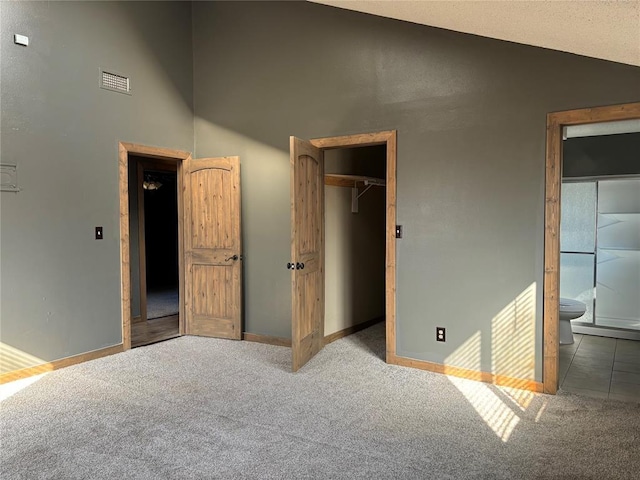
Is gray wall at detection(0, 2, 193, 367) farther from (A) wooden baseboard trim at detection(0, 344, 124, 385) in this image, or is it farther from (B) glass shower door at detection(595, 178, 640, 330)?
(B) glass shower door at detection(595, 178, 640, 330)

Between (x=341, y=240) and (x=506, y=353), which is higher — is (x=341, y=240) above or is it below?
above

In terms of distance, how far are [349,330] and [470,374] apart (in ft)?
5.58

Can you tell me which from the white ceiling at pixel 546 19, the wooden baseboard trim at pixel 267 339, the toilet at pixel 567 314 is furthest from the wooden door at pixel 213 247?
the toilet at pixel 567 314

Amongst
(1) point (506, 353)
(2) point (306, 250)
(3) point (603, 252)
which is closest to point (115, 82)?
(2) point (306, 250)

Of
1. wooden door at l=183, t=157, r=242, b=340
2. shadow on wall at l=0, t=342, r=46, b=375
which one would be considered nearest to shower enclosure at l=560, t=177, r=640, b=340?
wooden door at l=183, t=157, r=242, b=340

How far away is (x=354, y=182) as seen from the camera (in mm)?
5160

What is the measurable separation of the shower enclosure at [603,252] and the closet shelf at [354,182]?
213 centimetres

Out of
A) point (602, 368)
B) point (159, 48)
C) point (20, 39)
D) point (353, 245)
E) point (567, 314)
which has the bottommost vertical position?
point (602, 368)

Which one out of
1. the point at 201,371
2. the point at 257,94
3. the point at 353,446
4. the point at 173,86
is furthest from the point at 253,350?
the point at 173,86

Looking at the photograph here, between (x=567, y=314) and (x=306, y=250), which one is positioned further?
(x=567, y=314)

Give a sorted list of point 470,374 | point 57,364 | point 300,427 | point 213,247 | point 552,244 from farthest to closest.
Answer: point 213,247
point 57,364
point 470,374
point 552,244
point 300,427

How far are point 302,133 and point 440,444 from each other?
301 cm

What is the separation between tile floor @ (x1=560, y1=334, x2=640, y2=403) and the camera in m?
3.42

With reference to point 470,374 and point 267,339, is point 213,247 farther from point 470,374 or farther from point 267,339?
point 470,374
